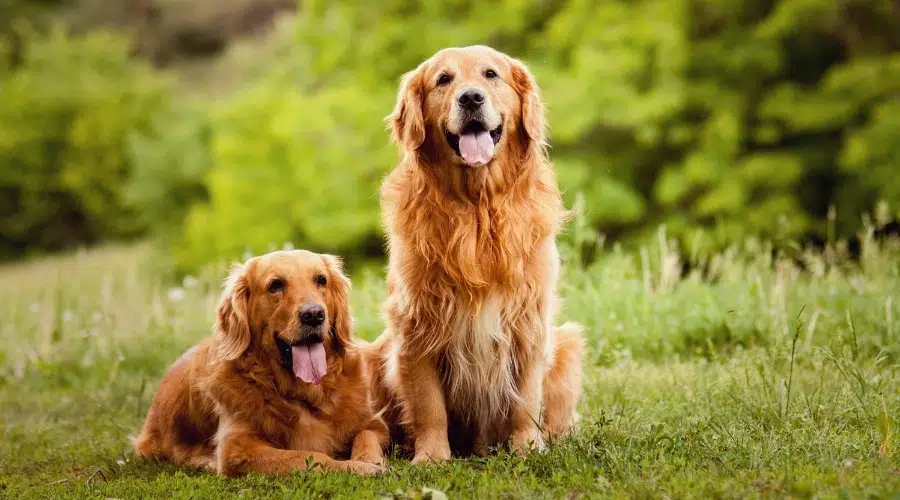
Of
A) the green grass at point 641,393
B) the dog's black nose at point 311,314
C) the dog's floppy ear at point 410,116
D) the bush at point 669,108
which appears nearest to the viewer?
the green grass at point 641,393

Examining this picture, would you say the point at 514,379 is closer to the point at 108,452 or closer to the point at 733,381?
the point at 733,381

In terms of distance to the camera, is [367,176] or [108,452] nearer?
[108,452]

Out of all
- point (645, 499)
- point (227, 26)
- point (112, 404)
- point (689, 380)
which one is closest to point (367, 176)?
point (112, 404)

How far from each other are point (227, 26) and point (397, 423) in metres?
36.1

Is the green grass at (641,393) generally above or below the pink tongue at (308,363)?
below

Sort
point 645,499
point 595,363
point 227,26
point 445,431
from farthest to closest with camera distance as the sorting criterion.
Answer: point 227,26 → point 595,363 → point 445,431 → point 645,499

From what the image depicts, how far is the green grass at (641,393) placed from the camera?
141 inches

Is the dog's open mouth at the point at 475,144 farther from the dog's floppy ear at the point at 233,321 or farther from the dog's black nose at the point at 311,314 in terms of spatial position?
the dog's floppy ear at the point at 233,321

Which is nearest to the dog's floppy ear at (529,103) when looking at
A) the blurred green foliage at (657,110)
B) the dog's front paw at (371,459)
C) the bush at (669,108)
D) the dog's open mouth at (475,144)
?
the dog's open mouth at (475,144)

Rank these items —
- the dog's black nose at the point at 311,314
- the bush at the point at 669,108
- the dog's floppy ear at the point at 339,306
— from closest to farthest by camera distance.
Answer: the dog's black nose at the point at 311,314
the dog's floppy ear at the point at 339,306
the bush at the point at 669,108

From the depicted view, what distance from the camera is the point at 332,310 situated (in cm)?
450

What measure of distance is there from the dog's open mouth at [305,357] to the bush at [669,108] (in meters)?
8.49

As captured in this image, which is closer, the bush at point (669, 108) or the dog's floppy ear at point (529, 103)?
the dog's floppy ear at point (529, 103)

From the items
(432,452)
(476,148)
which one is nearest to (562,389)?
(432,452)
